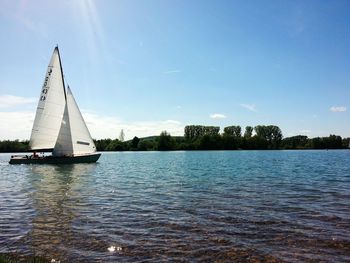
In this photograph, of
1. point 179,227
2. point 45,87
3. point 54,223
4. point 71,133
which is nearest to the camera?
point 179,227

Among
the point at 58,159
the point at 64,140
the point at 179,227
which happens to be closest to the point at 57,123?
the point at 64,140

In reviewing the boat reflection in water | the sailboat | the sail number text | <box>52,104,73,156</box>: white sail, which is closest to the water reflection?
the boat reflection in water

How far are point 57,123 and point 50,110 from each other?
280cm

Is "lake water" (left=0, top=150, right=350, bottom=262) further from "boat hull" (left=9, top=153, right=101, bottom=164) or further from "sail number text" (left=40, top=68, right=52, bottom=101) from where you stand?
"sail number text" (left=40, top=68, right=52, bottom=101)

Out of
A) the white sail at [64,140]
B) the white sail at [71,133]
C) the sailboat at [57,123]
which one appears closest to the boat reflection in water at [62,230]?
the white sail at [64,140]

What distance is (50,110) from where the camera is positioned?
226 ft

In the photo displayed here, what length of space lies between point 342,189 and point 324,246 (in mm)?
18901

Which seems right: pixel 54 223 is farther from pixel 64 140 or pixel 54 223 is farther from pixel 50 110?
pixel 50 110

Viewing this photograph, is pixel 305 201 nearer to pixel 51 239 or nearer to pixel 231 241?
pixel 231 241

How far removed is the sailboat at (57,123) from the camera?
68125mm

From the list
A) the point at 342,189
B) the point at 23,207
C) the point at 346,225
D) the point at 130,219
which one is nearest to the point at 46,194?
the point at 23,207

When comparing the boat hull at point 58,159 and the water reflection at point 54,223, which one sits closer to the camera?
the water reflection at point 54,223

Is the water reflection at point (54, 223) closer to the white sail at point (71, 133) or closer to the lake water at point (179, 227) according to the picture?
the lake water at point (179, 227)

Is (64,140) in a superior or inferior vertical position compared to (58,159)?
superior
